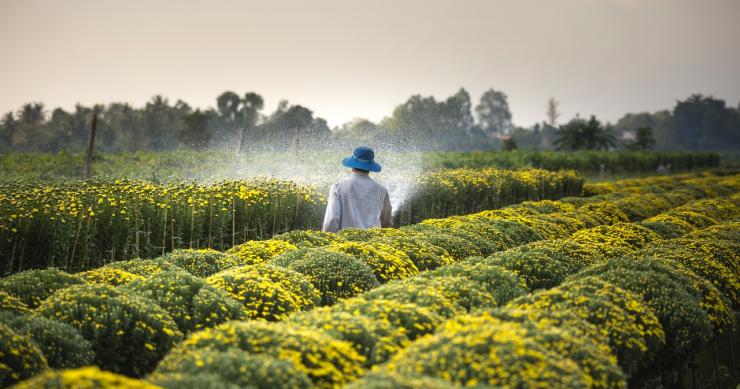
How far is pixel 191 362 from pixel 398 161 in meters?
18.5

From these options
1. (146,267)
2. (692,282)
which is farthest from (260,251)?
(692,282)

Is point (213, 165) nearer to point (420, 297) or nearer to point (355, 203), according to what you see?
point (355, 203)

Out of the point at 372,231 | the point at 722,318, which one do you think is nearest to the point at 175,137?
the point at 372,231

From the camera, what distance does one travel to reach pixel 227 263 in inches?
307

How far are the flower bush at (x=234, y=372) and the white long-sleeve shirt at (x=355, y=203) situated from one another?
616 centimetres

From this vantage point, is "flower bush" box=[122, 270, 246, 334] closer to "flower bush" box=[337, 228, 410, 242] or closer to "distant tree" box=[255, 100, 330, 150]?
"flower bush" box=[337, 228, 410, 242]

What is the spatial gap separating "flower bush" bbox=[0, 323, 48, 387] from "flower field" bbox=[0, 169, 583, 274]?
4.56 metres

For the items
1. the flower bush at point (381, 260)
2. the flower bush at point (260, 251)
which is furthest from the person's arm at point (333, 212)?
the flower bush at point (381, 260)

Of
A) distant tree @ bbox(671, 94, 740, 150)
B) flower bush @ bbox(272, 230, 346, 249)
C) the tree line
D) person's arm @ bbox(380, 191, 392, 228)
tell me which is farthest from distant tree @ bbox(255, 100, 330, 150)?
distant tree @ bbox(671, 94, 740, 150)

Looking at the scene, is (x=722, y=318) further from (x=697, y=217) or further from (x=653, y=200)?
(x=653, y=200)

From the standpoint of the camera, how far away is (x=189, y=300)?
620 centimetres

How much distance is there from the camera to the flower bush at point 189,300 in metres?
5.96

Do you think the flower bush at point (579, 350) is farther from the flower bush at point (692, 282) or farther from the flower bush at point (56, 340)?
the flower bush at point (56, 340)

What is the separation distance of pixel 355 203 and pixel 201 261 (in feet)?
11.2
